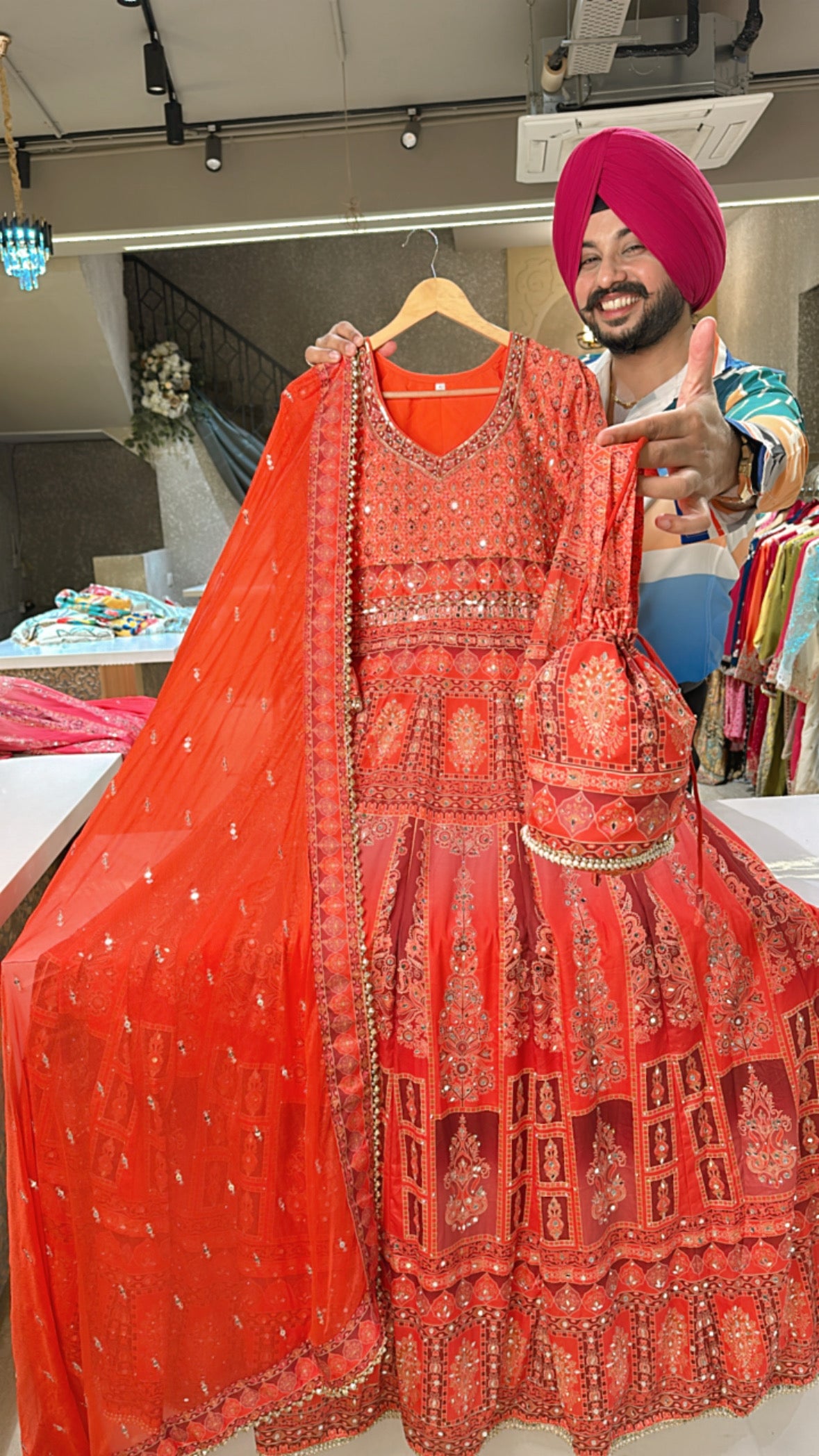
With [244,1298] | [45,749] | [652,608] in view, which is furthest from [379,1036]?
[45,749]

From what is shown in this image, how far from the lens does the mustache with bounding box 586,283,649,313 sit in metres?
1.43

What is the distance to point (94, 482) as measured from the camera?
30.2 feet

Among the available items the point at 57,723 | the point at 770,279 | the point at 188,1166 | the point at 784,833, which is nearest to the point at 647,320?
the point at 784,833

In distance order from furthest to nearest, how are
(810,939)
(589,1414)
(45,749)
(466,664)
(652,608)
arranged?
(45,749) < (652,608) < (466,664) < (810,939) < (589,1414)

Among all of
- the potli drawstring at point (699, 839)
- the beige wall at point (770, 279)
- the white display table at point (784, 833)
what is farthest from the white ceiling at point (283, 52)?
the potli drawstring at point (699, 839)

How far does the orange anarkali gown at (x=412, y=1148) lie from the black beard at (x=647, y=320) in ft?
1.16

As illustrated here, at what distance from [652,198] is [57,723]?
2.08 m

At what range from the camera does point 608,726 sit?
3.54 feet

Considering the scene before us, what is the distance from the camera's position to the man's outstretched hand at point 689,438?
46.3 inches

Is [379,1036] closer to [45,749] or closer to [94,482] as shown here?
[45,749]

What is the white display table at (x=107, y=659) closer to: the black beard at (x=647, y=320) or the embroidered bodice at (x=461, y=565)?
the embroidered bodice at (x=461, y=565)

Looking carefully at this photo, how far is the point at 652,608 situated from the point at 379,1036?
0.80 metres

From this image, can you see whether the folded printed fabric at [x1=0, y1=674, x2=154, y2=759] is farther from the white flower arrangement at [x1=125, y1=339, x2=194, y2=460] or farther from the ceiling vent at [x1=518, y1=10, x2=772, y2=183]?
the white flower arrangement at [x1=125, y1=339, x2=194, y2=460]

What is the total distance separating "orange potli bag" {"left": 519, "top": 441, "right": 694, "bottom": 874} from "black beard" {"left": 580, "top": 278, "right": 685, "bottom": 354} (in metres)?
0.36
